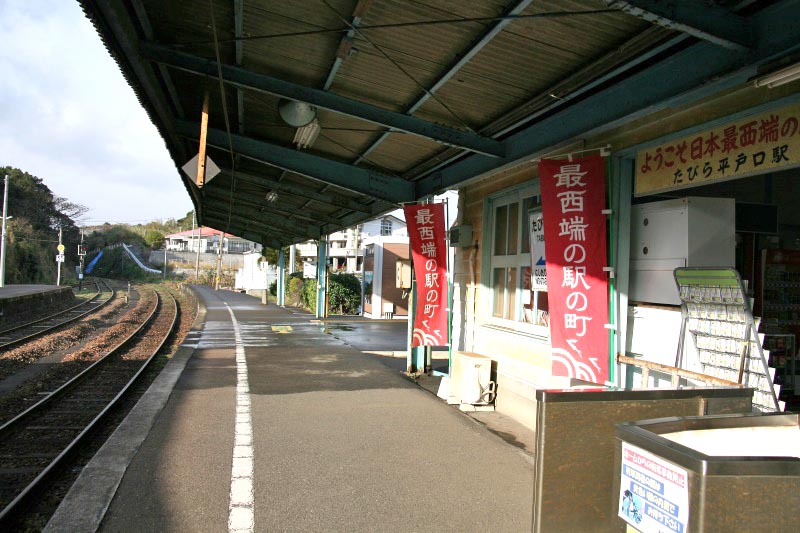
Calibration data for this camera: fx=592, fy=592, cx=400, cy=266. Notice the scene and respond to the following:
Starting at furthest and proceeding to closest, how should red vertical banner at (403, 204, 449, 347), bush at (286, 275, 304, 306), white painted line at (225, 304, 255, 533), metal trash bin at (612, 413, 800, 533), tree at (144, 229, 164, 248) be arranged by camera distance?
tree at (144, 229, 164, 248)
bush at (286, 275, 304, 306)
red vertical banner at (403, 204, 449, 347)
white painted line at (225, 304, 255, 533)
metal trash bin at (612, 413, 800, 533)

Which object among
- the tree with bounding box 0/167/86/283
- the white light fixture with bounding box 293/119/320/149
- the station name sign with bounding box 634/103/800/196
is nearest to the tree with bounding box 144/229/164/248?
the tree with bounding box 0/167/86/283

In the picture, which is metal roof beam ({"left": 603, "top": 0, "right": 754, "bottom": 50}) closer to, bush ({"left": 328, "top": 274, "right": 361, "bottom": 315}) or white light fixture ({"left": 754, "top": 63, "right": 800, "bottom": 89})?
white light fixture ({"left": 754, "top": 63, "right": 800, "bottom": 89})

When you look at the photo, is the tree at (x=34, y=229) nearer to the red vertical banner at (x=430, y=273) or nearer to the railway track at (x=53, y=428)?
the railway track at (x=53, y=428)

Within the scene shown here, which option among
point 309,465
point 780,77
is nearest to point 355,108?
point 309,465

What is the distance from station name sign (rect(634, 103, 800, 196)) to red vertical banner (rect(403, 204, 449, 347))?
4164 millimetres

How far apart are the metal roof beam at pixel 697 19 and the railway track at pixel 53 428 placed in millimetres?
5558

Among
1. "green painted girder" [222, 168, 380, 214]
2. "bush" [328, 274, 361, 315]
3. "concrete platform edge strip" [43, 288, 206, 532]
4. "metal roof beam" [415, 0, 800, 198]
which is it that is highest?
"green painted girder" [222, 168, 380, 214]

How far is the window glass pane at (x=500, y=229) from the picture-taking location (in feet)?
26.7

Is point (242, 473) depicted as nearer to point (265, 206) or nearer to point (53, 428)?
point (53, 428)

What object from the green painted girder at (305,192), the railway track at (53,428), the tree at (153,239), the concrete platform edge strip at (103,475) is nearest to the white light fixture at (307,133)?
the green painted girder at (305,192)

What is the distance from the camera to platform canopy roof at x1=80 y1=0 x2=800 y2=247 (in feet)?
12.8

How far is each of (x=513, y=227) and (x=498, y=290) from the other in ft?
3.11

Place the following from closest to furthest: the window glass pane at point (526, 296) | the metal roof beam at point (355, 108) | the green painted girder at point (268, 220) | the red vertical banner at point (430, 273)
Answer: the metal roof beam at point (355, 108), the window glass pane at point (526, 296), the red vertical banner at point (430, 273), the green painted girder at point (268, 220)

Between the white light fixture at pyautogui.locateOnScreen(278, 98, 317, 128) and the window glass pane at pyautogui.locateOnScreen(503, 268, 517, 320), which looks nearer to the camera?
the white light fixture at pyautogui.locateOnScreen(278, 98, 317, 128)
